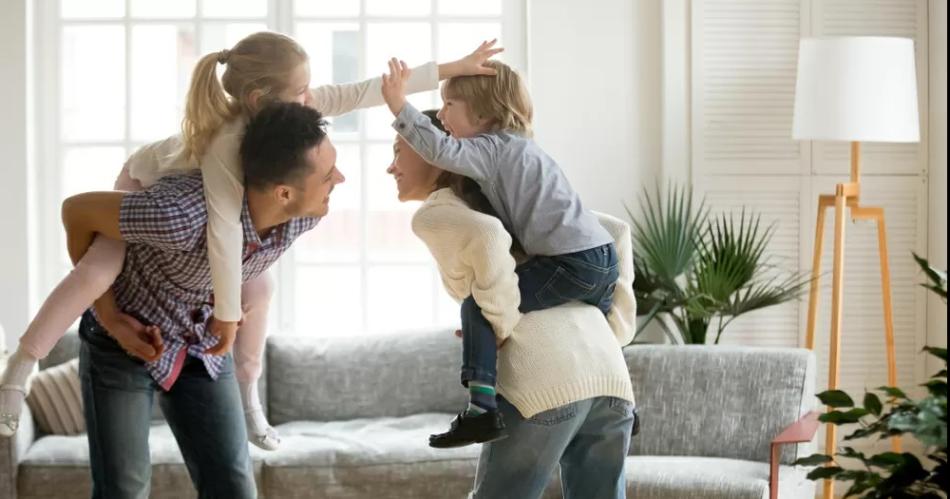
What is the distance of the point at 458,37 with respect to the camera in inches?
205

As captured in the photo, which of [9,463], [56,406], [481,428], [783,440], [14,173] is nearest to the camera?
[481,428]

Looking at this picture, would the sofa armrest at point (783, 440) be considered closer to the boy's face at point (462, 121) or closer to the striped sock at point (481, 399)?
the striped sock at point (481, 399)

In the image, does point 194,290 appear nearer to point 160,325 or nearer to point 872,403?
point 160,325

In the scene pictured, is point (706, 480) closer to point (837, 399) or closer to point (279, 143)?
point (279, 143)

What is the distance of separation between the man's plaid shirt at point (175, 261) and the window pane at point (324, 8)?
8.49ft

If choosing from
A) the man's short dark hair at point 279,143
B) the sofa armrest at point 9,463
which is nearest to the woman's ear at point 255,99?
the man's short dark hair at point 279,143

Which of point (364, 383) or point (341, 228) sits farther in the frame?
point (341, 228)

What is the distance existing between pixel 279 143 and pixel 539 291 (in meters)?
0.61

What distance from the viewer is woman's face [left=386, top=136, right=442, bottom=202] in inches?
102

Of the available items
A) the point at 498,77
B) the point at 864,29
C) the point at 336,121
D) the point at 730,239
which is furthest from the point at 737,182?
the point at 498,77

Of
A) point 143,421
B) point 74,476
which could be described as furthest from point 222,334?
point 74,476

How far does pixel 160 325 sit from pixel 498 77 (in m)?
0.87

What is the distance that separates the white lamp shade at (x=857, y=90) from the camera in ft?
14.9

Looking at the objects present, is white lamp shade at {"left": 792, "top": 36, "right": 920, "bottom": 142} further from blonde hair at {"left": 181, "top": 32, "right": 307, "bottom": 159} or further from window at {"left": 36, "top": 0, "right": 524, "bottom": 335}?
blonde hair at {"left": 181, "top": 32, "right": 307, "bottom": 159}
